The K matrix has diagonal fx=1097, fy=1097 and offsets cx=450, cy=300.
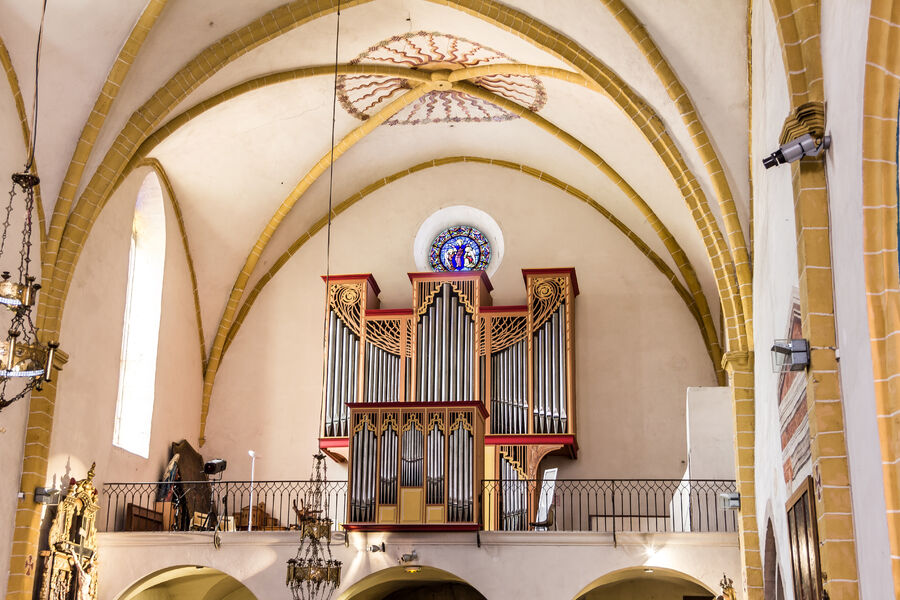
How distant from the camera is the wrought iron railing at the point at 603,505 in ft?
49.8

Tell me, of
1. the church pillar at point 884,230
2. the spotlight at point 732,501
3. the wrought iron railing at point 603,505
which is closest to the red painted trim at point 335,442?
the wrought iron railing at point 603,505

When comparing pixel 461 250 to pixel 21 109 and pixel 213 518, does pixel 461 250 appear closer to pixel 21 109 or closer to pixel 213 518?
pixel 213 518

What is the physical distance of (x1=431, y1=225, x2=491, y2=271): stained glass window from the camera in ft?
64.0

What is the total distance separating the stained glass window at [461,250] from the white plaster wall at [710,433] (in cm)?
597

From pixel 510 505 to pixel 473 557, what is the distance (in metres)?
1.61

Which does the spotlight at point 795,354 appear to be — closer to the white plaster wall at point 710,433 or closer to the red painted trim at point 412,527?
the white plaster wall at point 710,433

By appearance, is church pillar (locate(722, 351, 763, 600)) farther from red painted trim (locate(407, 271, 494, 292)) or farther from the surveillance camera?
the surveillance camera

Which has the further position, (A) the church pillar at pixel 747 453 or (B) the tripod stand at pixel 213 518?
(B) the tripod stand at pixel 213 518

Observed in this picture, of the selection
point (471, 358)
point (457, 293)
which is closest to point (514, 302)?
point (457, 293)

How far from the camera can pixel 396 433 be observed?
1534cm

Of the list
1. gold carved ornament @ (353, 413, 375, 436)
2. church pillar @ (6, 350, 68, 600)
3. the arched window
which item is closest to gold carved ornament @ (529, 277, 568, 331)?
gold carved ornament @ (353, 413, 375, 436)

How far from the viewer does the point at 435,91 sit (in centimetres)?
1742

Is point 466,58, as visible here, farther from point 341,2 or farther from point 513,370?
point 513,370

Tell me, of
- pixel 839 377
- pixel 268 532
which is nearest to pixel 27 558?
pixel 268 532
